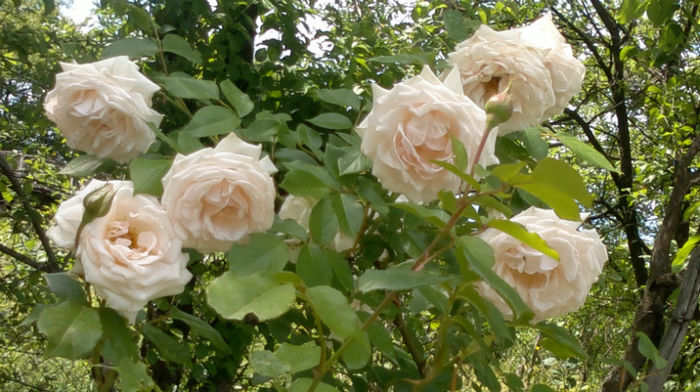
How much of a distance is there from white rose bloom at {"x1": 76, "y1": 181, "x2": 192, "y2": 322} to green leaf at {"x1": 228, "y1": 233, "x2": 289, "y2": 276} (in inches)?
1.9

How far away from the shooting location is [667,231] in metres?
1.34

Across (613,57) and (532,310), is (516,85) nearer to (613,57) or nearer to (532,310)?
(532,310)

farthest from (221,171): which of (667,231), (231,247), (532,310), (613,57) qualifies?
(613,57)

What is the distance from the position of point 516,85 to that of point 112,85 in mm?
375

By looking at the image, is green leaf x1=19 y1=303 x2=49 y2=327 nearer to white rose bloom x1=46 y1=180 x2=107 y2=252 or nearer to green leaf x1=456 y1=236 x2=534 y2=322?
white rose bloom x1=46 y1=180 x2=107 y2=252

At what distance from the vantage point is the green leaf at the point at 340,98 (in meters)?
0.79

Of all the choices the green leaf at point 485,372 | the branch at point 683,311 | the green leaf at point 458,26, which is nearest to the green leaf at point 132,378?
the green leaf at point 485,372

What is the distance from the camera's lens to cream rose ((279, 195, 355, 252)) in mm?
728

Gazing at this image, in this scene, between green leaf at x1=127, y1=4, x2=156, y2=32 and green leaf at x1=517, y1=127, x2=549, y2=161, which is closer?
green leaf at x1=517, y1=127, x2=549, y2=161

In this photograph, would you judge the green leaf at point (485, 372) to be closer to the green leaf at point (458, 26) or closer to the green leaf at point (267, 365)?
the green leaf at point (267, 365)

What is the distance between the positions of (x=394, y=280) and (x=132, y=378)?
20 cm

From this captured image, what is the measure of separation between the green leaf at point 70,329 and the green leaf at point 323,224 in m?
0.19

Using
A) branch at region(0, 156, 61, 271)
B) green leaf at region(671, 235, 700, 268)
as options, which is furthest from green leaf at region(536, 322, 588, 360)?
branch at region(0, 156, 61, 271)

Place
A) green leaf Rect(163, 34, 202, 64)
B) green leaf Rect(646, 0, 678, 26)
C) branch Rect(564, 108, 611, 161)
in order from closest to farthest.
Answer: green leaf Rect(163, 34, 202, 64) → green leaf Rect(646, 0, 678, 26) → branch Rect(564, 108, 611, 161)
